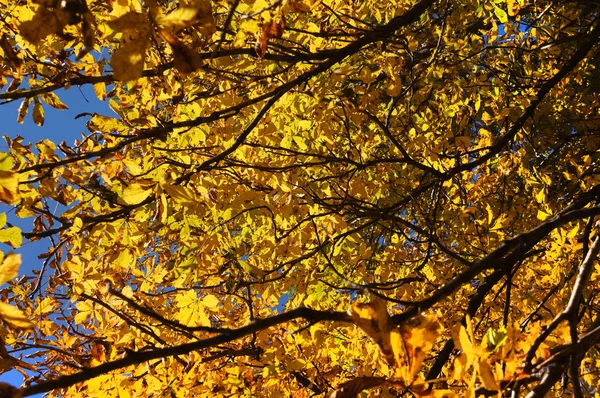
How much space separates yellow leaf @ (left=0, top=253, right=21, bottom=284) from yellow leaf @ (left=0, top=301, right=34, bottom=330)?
47mm

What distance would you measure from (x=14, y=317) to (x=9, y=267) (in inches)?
3.4

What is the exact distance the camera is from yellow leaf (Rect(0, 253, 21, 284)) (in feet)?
2.74

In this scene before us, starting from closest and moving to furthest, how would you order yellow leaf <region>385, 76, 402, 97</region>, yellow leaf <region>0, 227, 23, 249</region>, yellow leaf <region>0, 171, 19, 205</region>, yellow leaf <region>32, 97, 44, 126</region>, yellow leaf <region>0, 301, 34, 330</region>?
yellow leaf <region>0, 301, 34, 330</region> → yellow leaf <region>0, 171, 19, 205</region> → yellow leaf <region>0, 227, 23, 249</region> → yellow leaf <region>32, 97, 44, 126</region> → yellow leaf <region>385, 76, 402, 97</region>

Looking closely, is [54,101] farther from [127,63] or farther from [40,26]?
[127,63]

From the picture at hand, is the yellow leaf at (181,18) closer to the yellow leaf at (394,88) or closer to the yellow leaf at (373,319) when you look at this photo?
the yellow leaf at (373,319)

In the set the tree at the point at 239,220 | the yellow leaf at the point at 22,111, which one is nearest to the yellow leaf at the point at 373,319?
the tree at the point at 239,220

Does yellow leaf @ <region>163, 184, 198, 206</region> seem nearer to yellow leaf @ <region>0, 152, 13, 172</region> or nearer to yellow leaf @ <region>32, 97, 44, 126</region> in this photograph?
yellow leaf @ <region>0, 152, 13, 172</region>

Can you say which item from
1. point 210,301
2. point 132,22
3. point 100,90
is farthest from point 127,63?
point 100,90

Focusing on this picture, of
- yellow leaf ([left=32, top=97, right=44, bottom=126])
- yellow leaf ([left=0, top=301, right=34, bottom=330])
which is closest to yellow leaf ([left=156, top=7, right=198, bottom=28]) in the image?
yellow leaf ([left=0, top=301, right=34, bottom=330])

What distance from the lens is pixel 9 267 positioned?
838 millimetres

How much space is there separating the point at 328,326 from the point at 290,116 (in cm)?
137

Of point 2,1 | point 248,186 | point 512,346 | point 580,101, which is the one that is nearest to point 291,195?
point 248,186

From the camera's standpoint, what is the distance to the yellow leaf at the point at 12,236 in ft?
4.42

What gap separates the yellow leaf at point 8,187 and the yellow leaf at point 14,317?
297mm
